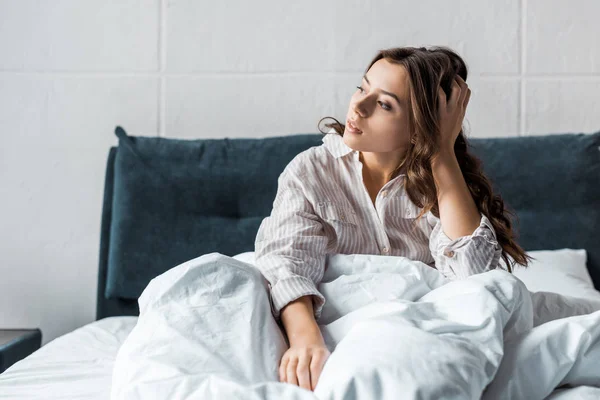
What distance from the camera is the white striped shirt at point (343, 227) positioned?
1.49 m

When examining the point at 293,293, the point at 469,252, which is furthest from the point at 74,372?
the point at 469,252

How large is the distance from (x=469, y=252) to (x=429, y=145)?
248mm

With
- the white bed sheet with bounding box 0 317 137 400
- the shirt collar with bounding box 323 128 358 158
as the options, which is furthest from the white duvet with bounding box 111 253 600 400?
the shirt collar with bounding box 323 128 358 158

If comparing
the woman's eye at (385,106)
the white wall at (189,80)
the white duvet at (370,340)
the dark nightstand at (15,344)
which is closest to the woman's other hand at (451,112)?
the woman's eye at (385,106)

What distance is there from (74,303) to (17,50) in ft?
2.95

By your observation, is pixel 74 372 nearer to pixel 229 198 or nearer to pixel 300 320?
pixel 300 320

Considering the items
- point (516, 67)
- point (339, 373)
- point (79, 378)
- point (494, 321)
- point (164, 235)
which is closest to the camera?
point (339, 373)

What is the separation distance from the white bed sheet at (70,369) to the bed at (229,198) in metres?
0.19

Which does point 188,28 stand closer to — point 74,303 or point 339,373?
point 74,303

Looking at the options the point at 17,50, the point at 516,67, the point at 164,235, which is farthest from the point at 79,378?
the point at 516,67

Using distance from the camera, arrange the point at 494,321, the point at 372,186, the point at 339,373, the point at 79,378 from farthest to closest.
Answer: the point at 372,186 < the point at 79,378 < the point at 494,321 < the point at 339,373

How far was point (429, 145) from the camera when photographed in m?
1.54

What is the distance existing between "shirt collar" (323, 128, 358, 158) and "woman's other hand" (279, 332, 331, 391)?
56cm

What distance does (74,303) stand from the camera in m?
2.46
